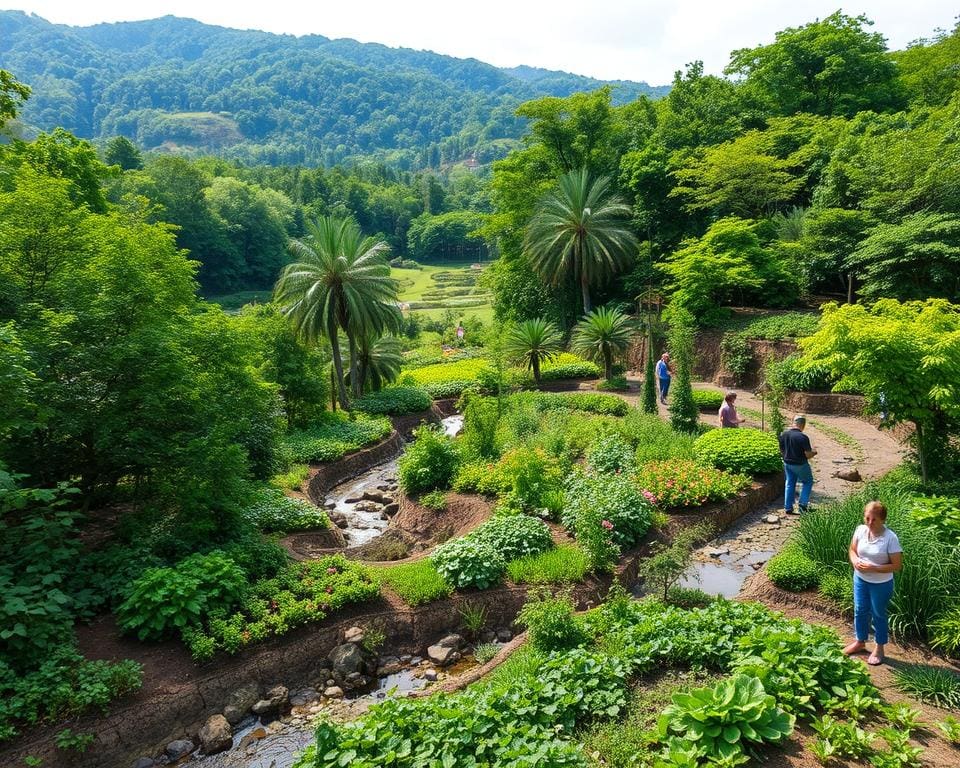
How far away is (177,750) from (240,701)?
841mm

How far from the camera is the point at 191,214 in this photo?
64.4 meters

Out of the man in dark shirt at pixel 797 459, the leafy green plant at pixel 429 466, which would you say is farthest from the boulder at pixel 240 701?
the man in dark shirt at pixel 797 459

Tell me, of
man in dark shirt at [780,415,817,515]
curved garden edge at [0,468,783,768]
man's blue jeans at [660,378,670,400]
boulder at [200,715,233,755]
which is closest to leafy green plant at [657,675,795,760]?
curved garden edge at [0,468,783,768]

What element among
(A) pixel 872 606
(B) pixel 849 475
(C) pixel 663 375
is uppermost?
(C) pixel 663 375

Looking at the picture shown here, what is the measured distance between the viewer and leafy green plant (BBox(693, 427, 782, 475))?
12602 millimetres

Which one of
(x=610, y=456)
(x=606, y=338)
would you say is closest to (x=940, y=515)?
(x=610, y=456)

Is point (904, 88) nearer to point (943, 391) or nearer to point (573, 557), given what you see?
point (943, 391)

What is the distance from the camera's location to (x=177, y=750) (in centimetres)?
682

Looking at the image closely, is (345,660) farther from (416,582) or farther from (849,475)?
(849,475)

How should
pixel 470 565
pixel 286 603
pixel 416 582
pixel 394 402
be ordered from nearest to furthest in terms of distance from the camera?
pixel 286 603 → pixel 416 582 → pixel 470 565 → pixel 394 402

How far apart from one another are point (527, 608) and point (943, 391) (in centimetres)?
666

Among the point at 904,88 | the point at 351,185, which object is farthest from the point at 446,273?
the point at 904,88

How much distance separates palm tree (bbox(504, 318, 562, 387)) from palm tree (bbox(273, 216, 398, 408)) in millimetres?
5323

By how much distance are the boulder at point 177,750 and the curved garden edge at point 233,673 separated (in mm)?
106
